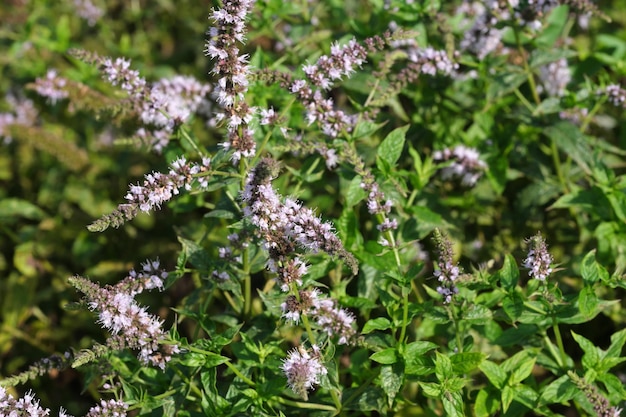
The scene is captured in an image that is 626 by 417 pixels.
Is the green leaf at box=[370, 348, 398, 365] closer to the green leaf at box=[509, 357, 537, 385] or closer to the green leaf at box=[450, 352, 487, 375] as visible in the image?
the green leaf at box=[450, 352, 487, 375]

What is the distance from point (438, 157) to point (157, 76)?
242cm

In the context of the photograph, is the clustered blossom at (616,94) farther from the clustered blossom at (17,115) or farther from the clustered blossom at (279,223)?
the clustered blossom at (17,115)

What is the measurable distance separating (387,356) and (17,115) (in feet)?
12.6

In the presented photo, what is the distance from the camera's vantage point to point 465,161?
352cm

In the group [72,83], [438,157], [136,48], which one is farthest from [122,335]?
[136,48]

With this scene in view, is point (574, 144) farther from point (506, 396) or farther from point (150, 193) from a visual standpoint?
point (150, 193)

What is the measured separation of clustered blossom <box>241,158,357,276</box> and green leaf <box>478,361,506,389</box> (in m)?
0.82

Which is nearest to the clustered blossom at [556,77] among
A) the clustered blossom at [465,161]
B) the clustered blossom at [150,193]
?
the clustered blossom at [465,161]

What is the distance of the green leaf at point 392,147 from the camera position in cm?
298

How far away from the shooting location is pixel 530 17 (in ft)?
11.3

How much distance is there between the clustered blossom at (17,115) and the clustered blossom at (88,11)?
786 mm

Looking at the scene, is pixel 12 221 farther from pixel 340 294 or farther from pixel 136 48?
pixel 340 294

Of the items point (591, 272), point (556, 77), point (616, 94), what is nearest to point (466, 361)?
point (591, 272)

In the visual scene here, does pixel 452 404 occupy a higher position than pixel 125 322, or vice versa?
pixel 125 322
